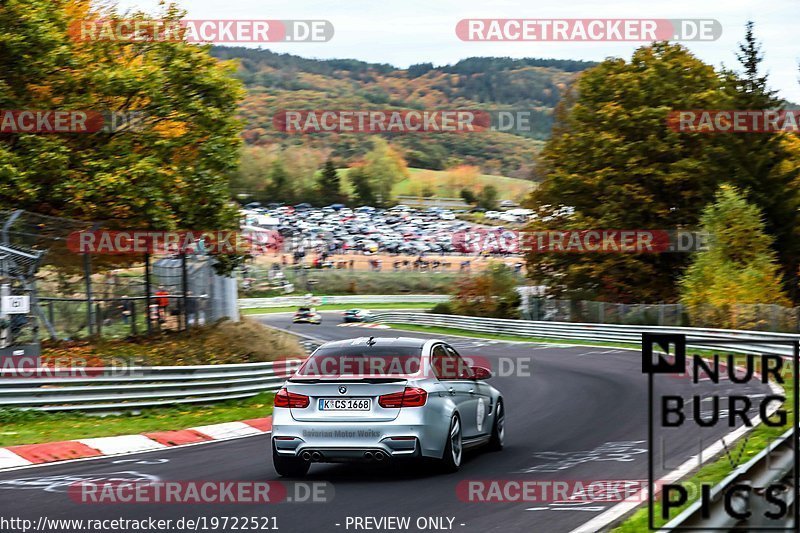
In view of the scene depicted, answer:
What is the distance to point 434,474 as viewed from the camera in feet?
37.5

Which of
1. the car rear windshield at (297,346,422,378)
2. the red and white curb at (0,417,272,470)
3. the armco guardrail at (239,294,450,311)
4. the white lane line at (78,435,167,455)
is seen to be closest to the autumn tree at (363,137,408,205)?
the armco guardrail at (239,294,450,311)

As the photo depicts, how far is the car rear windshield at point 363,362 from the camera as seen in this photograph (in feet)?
37.2

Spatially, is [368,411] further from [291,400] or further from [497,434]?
[497,434]

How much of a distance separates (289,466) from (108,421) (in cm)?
774

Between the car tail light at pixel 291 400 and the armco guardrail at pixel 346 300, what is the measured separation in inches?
2750

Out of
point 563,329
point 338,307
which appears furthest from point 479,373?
point 338,307

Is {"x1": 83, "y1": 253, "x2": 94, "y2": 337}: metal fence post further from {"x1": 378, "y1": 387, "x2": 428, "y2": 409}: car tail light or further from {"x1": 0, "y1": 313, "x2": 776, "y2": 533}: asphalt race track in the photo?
{"x1": 378, "y1": 387, "x2": 428, "y2": 409}: car tail light

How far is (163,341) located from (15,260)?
5.47m

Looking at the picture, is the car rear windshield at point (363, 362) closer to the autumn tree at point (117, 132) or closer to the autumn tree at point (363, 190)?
the autumn tree at point (117, 132)

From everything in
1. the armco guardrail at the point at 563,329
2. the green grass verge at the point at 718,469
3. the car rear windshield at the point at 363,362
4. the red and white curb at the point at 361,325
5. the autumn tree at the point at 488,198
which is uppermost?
the autumn tree at the point at 488,198

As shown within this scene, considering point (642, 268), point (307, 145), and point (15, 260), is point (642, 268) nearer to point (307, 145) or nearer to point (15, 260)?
point (15, 260)

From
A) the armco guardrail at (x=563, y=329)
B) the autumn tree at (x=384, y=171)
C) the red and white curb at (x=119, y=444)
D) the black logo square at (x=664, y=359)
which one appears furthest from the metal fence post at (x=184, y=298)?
the autumn tree at (x=384, y=171)

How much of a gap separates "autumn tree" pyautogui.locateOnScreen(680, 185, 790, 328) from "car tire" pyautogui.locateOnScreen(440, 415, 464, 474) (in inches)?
1084

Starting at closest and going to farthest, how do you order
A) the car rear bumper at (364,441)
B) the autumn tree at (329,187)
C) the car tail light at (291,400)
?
1. the car rear bumper at (364,441)
2. the car tail light at (291,400)
3. the autumn tree at (329,187)
